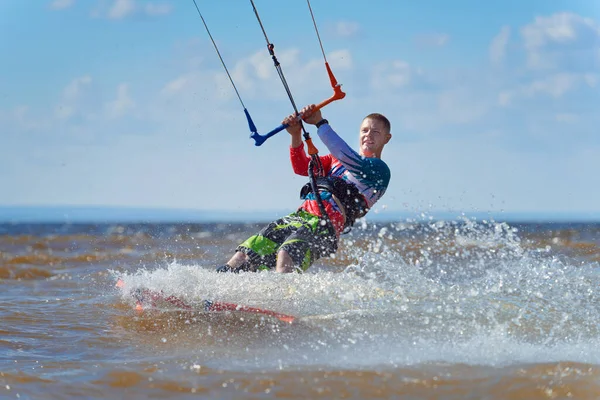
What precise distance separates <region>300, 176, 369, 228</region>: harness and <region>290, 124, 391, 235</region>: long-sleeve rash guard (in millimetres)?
45

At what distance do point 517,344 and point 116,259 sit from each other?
11.1 m

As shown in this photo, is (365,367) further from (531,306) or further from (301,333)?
(531,306)

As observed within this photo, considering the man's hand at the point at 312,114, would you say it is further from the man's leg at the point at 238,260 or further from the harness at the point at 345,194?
the man's leg at the point at 238,260

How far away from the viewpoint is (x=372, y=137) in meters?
6.73

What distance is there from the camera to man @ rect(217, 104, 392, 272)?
6.27m

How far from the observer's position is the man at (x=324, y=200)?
6.27 m

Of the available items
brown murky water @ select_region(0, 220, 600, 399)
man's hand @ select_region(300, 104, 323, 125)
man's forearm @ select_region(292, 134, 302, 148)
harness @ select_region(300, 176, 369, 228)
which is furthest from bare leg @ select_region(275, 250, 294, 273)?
man's hand @ select_region(300, 104, 323, 125)

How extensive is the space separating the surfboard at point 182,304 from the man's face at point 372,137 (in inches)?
76.7

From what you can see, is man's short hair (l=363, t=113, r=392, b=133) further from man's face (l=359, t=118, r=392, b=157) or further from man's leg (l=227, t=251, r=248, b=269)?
man's leg (l=227, t=251, r=248, b=269)

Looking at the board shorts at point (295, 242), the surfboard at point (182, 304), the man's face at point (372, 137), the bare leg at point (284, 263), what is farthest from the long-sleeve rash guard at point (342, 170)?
the surfboard at point (182, 304)

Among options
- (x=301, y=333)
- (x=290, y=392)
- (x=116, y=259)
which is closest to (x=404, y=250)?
(x=116, y=259)

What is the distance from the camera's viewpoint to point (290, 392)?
391 cm

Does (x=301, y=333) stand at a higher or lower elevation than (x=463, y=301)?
lower

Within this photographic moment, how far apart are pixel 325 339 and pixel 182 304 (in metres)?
1.80
